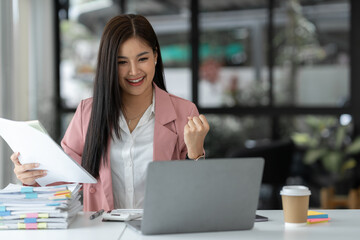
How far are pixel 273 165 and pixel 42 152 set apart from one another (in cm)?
353

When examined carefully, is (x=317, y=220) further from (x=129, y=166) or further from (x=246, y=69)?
(x=246, y=69)

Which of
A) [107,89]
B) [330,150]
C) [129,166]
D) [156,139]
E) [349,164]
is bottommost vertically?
[349,164]

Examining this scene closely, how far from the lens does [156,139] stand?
7.72ft

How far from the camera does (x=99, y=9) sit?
19.4 ft

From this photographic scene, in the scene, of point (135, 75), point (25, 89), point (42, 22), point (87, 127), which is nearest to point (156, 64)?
point (135, 75)

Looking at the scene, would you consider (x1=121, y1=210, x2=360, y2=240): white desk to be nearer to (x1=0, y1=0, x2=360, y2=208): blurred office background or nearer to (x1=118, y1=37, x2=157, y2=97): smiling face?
(x1=118, y1=37, x2=157, y2=97): smiling face

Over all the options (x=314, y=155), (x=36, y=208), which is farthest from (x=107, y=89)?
(x=314, y=155)

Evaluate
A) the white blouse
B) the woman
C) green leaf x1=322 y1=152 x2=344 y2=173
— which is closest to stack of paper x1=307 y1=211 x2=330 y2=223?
the woman

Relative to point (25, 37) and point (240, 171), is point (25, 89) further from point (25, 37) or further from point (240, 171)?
point (240, 171)

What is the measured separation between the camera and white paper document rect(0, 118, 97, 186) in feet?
5.98

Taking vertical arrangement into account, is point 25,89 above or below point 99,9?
below

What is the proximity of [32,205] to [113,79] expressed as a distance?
66cm

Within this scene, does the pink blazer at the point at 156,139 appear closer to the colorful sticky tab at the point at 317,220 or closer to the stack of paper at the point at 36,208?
the stack of paper at the point at 36,208

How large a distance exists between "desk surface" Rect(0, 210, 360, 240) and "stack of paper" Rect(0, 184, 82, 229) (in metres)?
0.03
